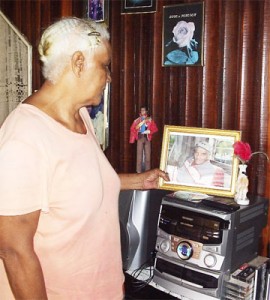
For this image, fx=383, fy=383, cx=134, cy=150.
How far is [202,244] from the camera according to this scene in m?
1.34

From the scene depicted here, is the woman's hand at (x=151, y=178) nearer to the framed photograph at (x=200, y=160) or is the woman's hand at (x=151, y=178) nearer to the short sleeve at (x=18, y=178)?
the framed photograph at (x=200, y=160)

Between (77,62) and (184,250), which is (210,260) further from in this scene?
(77,62)

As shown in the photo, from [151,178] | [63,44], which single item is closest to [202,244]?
[151,178]

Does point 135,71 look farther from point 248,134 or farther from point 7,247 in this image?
point 7,247

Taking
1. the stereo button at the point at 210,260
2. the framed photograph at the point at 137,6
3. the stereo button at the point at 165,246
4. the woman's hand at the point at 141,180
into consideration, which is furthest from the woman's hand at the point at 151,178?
the framed photograph at the point at 137,6

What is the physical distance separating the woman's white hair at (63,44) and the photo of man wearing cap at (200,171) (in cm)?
78

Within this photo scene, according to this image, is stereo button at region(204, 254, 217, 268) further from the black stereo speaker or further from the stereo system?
the black stereo speaker

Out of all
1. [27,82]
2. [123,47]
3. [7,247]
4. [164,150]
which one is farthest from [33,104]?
[27,82]

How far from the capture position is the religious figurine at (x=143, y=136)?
175cm

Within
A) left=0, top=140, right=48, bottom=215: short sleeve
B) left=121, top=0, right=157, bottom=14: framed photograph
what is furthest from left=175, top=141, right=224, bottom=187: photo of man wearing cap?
left=0, top=140, right=48, bottom=215: short sleeve

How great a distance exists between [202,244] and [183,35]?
89 centimetres

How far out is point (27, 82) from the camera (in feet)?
7.26

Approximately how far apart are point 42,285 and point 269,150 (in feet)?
3.47

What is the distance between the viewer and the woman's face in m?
0.89
